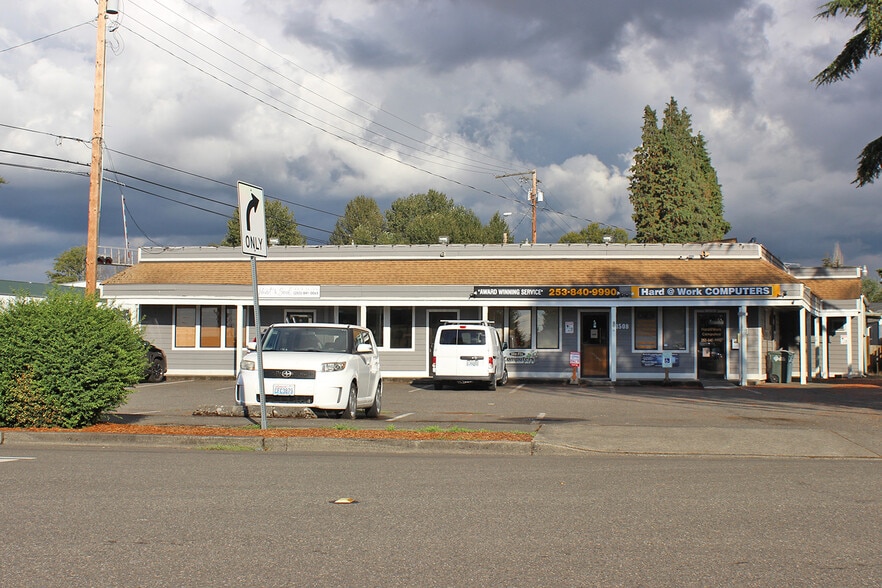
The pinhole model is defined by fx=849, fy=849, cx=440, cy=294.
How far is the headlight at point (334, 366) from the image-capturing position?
46.1ft

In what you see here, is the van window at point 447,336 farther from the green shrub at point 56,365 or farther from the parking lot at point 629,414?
the green shrub at point 56,365

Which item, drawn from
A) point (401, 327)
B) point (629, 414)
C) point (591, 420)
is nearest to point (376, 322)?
point (401, 327)

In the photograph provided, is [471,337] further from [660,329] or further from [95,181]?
[95,181]

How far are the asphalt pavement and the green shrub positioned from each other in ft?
1.40

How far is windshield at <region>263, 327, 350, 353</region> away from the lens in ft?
48.6

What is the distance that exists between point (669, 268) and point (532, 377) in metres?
6.34

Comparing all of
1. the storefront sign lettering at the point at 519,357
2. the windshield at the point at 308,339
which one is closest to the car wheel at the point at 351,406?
the windshield at the point at 308,339

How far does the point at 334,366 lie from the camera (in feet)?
46.4

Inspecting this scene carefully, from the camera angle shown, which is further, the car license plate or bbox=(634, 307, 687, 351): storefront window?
bbox=(634, 307, 687, 351): storefront window

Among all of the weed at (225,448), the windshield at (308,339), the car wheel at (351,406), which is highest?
the windshield at (308,339)

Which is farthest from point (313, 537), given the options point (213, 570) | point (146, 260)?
point (146, 260)

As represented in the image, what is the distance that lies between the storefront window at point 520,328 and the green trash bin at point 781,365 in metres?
7.88

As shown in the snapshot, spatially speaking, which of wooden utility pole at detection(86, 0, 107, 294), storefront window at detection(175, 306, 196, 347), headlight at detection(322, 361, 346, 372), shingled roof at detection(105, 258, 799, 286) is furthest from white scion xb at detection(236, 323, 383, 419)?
storefront window at detection(175, 306, 196, 347)

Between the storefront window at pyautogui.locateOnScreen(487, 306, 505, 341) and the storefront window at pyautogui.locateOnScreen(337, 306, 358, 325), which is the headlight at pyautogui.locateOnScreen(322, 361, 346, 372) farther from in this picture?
the storefront window at pyautogui.locateOnScreen(337, 306, 358, 325)
